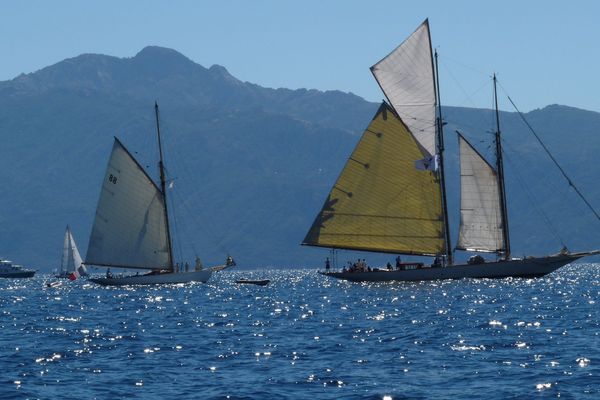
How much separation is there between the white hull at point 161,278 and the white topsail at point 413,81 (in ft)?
112

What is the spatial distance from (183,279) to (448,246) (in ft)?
109

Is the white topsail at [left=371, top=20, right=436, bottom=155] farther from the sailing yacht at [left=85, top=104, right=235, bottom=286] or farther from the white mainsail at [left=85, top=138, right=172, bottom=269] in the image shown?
the white mainsail at [left=85, top=138, right=172, bottom=269]

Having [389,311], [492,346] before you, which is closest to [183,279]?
[389,311]

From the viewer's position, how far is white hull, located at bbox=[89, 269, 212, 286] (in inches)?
4967

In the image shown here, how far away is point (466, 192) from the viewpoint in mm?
107125

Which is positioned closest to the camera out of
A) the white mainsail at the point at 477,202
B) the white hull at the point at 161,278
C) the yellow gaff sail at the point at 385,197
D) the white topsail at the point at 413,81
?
the yellow gaff sail at the point at 385,197

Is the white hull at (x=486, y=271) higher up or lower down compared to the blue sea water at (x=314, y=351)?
higher up

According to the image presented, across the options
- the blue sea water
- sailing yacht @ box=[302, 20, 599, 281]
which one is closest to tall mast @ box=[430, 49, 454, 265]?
sailing yacht @ box=[302, 20, 599, 281]

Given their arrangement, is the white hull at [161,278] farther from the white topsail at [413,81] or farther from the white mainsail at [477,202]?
the white topsail at [413,81]

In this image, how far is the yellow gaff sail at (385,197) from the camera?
10075cm

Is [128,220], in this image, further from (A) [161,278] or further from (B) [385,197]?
(B) [385,197]

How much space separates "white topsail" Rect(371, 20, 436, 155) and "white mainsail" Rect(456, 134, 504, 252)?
13.7ft

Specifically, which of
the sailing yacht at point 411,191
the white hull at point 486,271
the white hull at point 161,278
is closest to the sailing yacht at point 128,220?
the white hull at point 161,278

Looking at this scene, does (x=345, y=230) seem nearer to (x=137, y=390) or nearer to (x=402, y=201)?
(x=402, y=201)
